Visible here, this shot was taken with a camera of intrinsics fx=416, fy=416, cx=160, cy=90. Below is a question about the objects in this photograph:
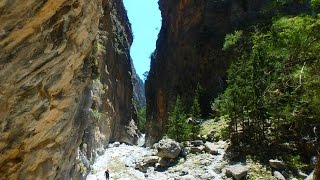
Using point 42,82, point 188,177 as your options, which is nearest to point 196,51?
point 188,177

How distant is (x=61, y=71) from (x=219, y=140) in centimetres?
1924

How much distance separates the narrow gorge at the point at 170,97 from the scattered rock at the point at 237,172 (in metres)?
0.07

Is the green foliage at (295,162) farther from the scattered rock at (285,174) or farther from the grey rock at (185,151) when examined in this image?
the grey rock at (185,151)

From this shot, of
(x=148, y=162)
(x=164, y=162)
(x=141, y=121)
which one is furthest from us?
(x=141, y=121)

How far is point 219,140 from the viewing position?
31.8 metres

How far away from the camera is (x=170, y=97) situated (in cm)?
6069

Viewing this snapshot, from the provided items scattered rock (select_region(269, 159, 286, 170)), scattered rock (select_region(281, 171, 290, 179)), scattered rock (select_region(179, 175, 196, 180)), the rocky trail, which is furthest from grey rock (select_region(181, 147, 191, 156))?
scattered rock (select_region(281, 171, 290, 179))

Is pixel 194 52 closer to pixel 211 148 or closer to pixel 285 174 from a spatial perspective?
pixel 211 148

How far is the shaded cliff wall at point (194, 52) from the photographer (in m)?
55.3

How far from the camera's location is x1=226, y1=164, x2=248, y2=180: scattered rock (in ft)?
76.1

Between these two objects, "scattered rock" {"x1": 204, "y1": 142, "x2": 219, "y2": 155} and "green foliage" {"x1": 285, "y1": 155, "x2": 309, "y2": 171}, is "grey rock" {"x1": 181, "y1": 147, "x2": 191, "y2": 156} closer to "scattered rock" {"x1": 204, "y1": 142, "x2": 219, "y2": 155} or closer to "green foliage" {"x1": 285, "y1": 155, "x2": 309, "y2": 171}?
"scattered rock" {"x1": 204, "y1": 142, "x2": 219, "y2": 155}

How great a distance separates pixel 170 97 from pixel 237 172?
37586 mm

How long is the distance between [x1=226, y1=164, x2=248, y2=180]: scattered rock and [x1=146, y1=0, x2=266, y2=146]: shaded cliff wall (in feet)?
87.1

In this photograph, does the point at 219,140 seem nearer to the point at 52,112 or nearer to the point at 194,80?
the point at 52,112
